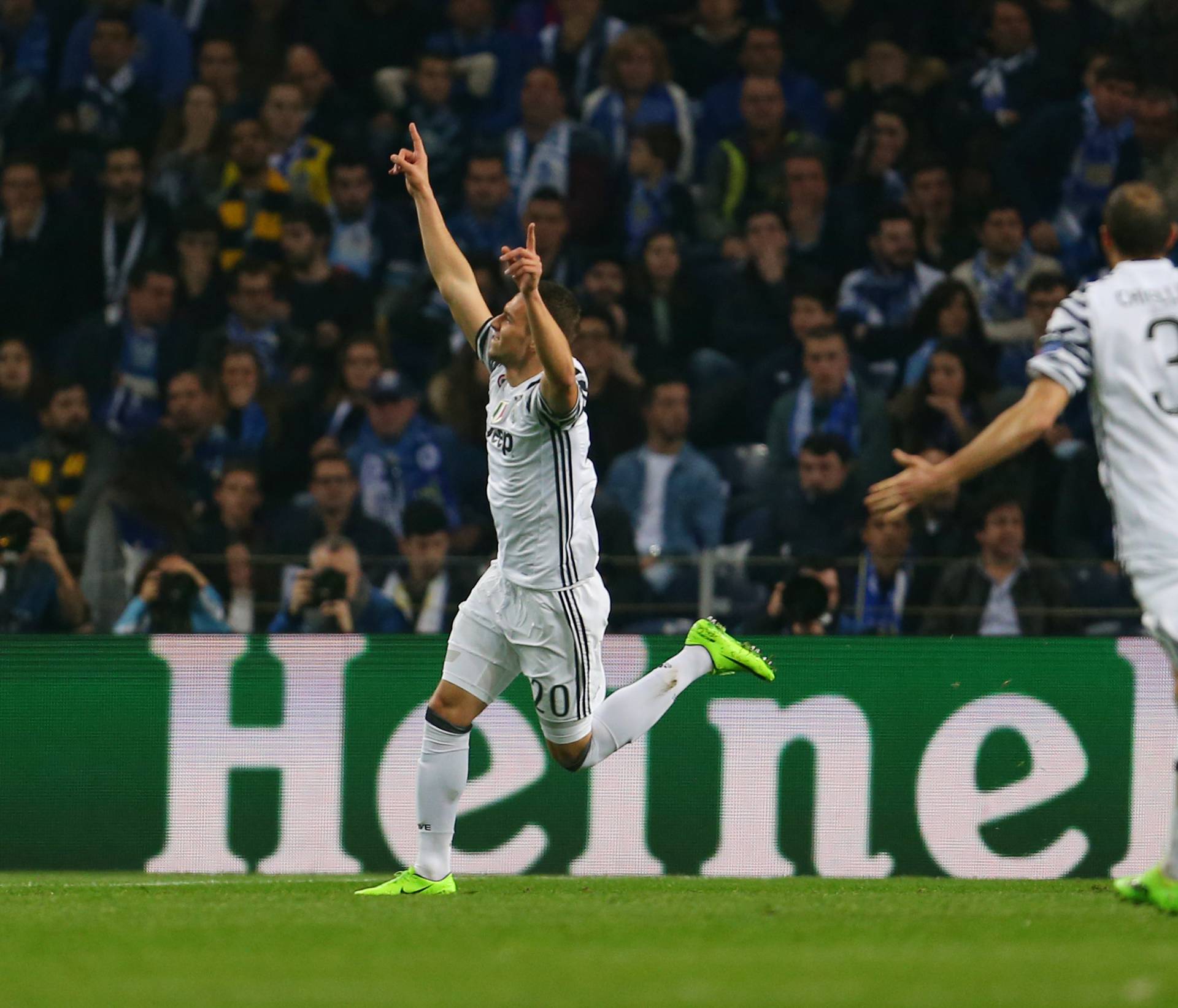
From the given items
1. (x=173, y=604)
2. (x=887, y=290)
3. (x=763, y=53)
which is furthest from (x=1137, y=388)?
(x=763, y=53)

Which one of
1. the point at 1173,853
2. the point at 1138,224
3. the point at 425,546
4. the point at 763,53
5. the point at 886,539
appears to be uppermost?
the point at 763,53

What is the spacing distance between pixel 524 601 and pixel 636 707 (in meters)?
0.73

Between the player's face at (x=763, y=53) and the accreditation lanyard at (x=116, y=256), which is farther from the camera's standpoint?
the player's face at (x=763, y=53)

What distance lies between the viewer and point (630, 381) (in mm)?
13094

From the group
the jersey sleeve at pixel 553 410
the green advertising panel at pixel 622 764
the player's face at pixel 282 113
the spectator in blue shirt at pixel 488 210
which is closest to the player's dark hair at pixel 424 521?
the green advertising panel at pixel 622 764

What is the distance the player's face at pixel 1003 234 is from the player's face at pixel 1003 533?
3143 mm

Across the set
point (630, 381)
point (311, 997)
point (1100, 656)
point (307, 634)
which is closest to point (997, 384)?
point (630, 381)

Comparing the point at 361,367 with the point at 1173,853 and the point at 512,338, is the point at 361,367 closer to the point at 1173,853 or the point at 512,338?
the point at 512,338

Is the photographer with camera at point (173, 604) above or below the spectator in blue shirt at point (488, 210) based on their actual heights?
below

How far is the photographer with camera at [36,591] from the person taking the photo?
1082 centimetres

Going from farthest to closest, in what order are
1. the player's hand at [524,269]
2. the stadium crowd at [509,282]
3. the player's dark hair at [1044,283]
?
the player's dark hair at [1044,283], the stadium crowd at [509,282], the player's hand at [524,269]

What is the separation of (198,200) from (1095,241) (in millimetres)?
6339

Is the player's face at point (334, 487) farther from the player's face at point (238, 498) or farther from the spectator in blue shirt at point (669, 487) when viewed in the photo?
the spectator in blue shirt at point (669, 487)

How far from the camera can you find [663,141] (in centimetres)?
1439
